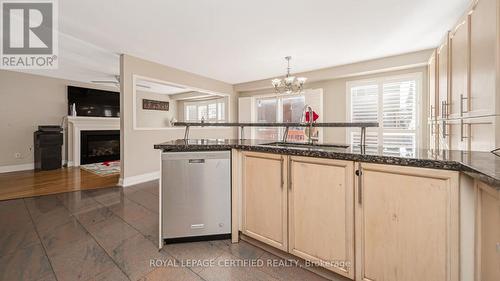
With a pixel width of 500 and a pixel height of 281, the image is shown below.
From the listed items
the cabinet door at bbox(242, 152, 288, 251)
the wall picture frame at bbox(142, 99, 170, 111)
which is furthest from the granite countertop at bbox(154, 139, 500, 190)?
the wall picture frame at bbox(142, 99, 170, 111)

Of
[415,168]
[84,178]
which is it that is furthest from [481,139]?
[84,178]

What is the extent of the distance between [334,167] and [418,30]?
3086 mm

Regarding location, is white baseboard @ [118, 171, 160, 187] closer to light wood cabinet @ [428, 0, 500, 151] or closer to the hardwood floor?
the hardwood floor

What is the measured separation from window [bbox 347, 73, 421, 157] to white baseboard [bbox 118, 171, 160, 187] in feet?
15.8

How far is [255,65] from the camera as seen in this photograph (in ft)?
15.1

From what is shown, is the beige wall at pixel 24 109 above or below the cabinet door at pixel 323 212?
above

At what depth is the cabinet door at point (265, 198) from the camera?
5.34ft

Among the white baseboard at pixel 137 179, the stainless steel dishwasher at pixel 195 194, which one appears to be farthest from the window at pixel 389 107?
the white baseboard at pixel 137 179

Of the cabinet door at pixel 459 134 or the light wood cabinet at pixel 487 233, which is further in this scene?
the cabinet door at pixel 459 134

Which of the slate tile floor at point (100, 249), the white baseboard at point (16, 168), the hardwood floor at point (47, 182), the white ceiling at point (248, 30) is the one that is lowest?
the slate tile floor at point (100, 249)

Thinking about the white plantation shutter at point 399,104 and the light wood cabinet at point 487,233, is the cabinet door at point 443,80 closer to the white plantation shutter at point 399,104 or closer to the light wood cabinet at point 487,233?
the white plantation shutter at point 399,104

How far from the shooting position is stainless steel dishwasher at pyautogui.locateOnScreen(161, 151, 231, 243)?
1803mm

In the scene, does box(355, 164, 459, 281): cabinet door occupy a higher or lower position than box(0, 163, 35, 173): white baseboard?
higher

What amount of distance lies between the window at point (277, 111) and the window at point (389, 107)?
4.69ft
